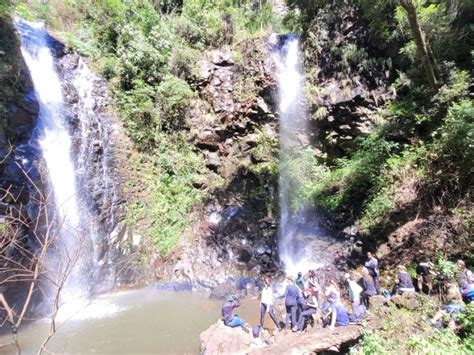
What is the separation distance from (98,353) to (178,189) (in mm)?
8019

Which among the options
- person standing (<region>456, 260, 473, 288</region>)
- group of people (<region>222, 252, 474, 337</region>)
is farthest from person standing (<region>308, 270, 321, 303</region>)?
person standing (<region>456, 260, 473, 288</region>)

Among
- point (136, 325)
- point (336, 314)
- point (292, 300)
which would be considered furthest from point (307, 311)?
point (136, 325)

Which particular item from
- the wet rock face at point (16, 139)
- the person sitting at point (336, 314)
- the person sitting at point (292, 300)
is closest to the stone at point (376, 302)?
the person sitting at point (336, 314)

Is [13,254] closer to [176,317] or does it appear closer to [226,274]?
[176,317]

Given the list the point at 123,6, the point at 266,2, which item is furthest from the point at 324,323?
the point at 266,2

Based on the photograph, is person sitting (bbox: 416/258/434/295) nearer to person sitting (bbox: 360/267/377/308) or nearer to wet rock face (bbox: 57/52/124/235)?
person sitting (bbox: 360/267/377/308)

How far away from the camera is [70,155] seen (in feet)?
43.5

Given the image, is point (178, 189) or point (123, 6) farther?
point (123, 6)

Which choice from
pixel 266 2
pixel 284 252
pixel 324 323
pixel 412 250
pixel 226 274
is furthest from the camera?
pixel 266 2

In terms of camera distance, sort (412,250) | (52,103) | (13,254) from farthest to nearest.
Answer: (52,103) < (13,254) < (412,250)

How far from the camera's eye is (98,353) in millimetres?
7336

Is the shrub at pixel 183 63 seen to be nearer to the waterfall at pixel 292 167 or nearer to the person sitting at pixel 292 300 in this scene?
the waterfall at pixel 292 167

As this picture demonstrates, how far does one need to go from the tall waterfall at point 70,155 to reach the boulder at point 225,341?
18.8 ft

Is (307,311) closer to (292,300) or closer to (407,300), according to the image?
(292,300)
